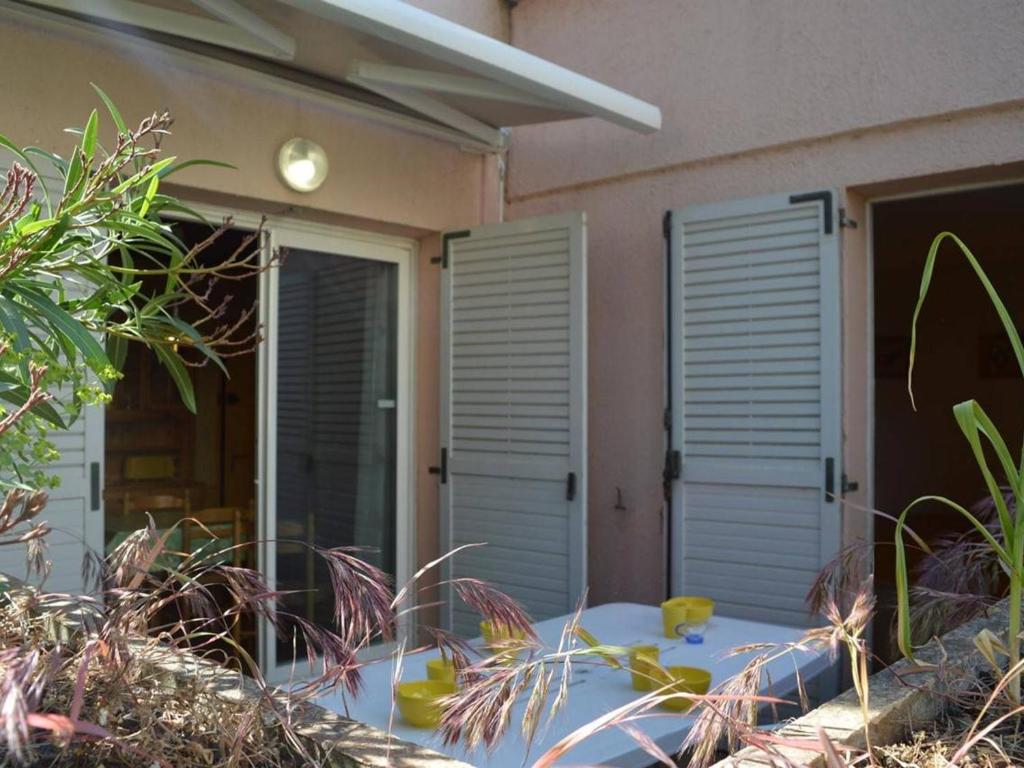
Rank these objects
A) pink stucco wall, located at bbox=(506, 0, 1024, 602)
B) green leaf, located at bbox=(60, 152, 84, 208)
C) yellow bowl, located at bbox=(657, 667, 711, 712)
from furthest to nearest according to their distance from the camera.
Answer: pink stucco wall, located at bbox=(506, 0, 1024, 602), yellow bowl, located at bbox=(657, 667, 711, 712), green leaf, located at bbox=(60, 152, 84, 208)

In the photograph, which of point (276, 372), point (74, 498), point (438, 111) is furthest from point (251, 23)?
point (74, 498)

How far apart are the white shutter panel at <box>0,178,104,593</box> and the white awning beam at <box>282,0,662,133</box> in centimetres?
123

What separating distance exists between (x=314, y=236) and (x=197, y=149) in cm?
79

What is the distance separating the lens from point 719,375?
13.8ft

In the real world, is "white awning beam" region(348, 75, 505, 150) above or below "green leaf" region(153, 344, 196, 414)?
above

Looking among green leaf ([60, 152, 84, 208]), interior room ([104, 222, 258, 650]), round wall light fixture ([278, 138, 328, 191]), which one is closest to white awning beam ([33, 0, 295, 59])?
round wall light fixture ([278, 138, 328, 191])

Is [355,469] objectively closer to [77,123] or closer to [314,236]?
[314,236]

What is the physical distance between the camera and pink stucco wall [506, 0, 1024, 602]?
147 inches

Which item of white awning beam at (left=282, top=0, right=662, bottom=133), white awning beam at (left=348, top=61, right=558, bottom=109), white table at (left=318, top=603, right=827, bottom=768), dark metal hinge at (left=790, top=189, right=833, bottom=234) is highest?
white awning beam at (left=348, top=61, right=558, bottom=109)

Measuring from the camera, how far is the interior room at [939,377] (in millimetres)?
8148

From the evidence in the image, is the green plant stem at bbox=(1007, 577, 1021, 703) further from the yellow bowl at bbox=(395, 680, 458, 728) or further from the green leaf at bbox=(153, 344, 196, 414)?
the green leaf at bbox=(153, 344, 196, 414)

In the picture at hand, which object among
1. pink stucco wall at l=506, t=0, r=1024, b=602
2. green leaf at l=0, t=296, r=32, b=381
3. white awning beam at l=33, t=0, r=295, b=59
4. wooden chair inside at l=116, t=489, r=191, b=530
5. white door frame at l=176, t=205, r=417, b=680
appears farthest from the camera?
wooden chair inside at l=116, t=489, r=191, b=530

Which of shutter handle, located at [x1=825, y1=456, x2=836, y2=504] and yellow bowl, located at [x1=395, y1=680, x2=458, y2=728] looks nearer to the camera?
yellow bowl, located at [x1=395, y1=680, x2=458, y2=728]

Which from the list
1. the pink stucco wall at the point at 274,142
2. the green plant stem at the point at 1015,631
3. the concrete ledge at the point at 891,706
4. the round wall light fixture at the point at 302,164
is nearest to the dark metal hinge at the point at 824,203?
the pink stucco wall at the point at 274,142
